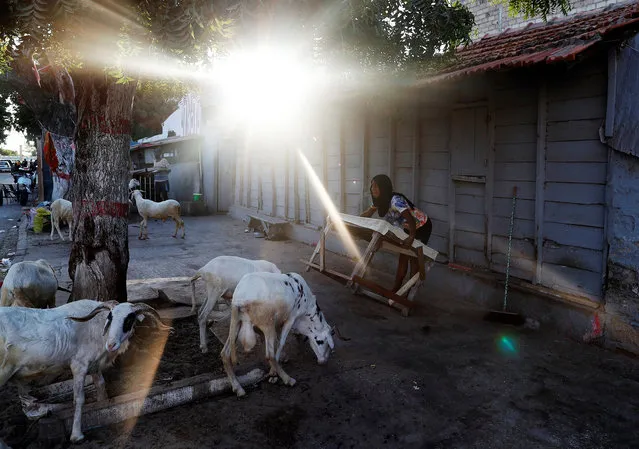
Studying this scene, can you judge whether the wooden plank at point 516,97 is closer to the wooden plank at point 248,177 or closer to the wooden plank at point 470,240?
the wooden plank at point 470,240

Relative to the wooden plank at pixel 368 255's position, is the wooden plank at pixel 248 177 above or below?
above

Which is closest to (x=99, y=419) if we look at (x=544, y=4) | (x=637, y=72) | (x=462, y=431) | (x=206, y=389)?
(x=206, y=389)

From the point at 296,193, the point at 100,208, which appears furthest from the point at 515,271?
the point at 296,193

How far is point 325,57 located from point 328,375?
3982mm

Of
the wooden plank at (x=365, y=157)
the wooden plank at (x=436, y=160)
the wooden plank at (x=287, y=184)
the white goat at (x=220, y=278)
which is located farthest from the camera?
the wooden plank at (x=287, y=184)

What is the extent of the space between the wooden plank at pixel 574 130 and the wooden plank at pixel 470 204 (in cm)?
155

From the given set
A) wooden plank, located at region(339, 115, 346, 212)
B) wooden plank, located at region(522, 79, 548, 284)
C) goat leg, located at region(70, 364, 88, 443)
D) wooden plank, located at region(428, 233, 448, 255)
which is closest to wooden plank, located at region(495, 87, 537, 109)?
wooden plank, located at region(522, 79, 548, 284)

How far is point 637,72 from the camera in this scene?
17.2 ft

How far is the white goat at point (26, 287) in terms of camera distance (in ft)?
16.7

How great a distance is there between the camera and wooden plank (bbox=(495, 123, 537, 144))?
6.66m

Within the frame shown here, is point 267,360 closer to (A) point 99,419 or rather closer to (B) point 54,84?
(A) point 99,419

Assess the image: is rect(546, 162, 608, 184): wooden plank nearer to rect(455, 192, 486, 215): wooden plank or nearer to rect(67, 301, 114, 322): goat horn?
rect(455, 192, 486, 215): wooden plank

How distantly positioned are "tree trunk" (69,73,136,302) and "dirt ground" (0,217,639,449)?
1.24m

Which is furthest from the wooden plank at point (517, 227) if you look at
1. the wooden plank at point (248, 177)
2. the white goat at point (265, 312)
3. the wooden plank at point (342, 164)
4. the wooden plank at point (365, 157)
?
the wooden plank at point (248, 177)
